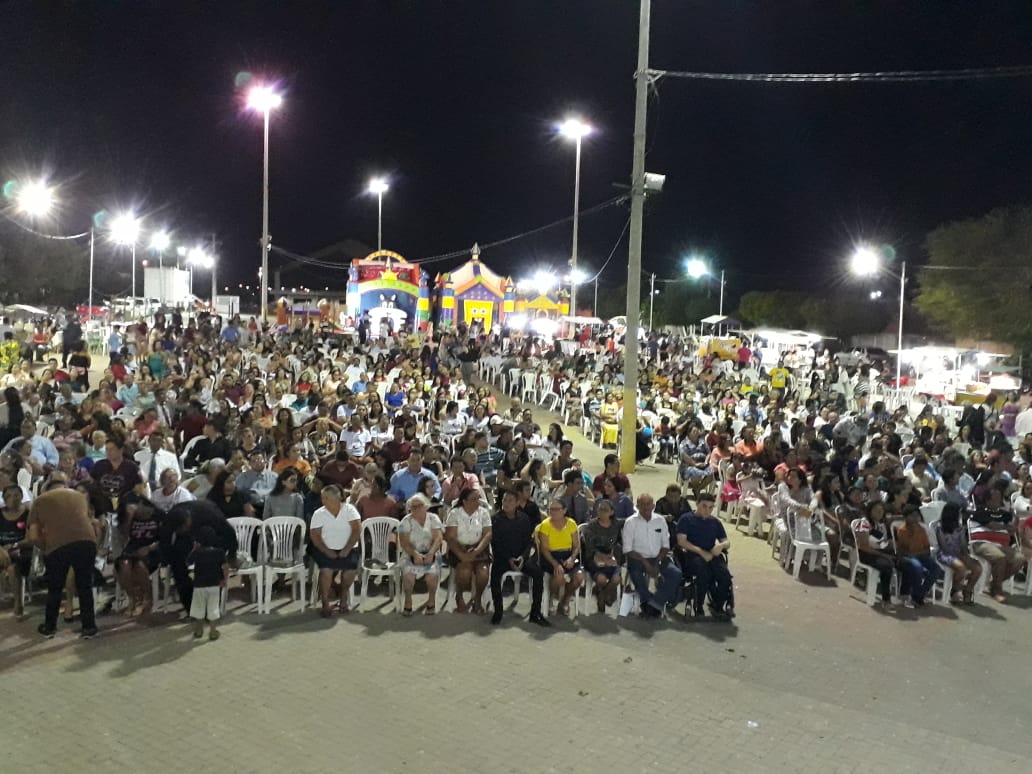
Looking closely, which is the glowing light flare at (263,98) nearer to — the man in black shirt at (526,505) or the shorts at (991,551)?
the man in black shirt at (526,505)

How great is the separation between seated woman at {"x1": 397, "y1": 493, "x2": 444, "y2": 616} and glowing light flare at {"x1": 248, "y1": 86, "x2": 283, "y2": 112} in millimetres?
21642

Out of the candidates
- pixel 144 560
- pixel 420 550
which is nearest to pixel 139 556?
pixel 144 560

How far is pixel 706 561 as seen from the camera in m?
8.07

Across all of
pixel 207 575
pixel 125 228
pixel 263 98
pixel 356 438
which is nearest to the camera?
pixel 207 575

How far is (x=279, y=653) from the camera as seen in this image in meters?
6.75

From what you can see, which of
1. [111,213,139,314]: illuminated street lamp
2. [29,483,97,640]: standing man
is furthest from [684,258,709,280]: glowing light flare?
[29,483,97,640]: standing man

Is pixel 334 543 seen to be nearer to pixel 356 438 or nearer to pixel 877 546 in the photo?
pixel 356 438

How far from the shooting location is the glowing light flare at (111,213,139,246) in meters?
51.4

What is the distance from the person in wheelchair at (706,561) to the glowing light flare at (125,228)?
162ft

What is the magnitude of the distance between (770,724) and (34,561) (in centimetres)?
638

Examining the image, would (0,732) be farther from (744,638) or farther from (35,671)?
(744,638)

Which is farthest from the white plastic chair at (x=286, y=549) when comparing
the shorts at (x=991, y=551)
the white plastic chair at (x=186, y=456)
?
the shorts at (x=991, y=551)

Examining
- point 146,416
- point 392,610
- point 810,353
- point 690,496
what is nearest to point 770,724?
point 392,610

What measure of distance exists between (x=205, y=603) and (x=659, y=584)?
3914 mm
